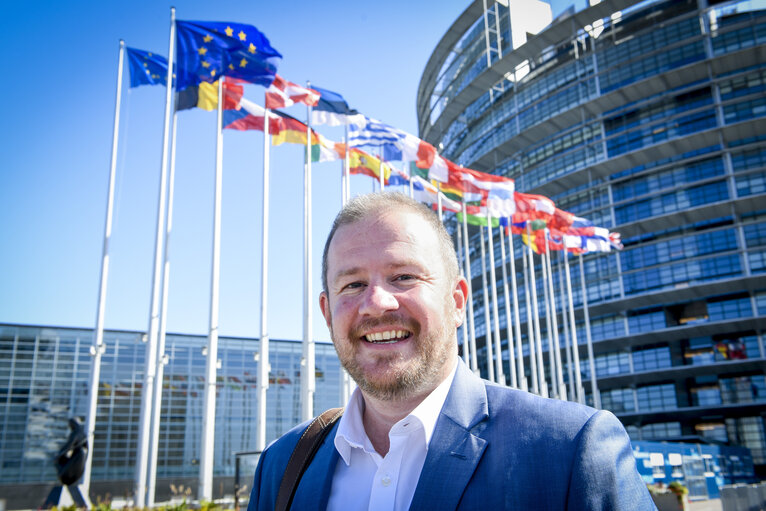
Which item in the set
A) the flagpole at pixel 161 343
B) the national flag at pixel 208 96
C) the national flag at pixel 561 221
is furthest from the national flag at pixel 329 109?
the national flag at pixel 561 221

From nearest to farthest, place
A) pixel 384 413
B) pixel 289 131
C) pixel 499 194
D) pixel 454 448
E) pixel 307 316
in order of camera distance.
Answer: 1. pixel 454 448
2. pixel 384 413
3. pixel 307 316
4. pixel 289 131
5. pixel 499 194

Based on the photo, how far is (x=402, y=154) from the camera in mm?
24406

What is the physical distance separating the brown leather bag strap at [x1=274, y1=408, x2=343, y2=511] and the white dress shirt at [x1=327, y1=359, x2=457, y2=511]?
Answer: 0.14 metres

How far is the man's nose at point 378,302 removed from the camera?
2104 mm

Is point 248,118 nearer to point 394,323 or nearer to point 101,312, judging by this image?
point 101,312

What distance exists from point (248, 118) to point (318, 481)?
68.1 ft

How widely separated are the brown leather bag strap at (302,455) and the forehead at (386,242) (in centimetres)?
65

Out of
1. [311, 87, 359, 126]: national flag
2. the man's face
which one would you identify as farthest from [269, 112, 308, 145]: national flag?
the man's face

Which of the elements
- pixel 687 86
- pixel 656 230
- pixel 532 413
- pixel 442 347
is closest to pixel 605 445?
pixel 532 413

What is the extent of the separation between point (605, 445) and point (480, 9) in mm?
63333

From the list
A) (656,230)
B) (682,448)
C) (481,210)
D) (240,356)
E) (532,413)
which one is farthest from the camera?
(656,230)

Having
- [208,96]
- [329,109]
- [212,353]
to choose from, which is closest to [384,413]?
[212,353]

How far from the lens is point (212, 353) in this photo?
1698 cm

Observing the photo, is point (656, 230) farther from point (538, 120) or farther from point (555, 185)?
point (538, 120)
